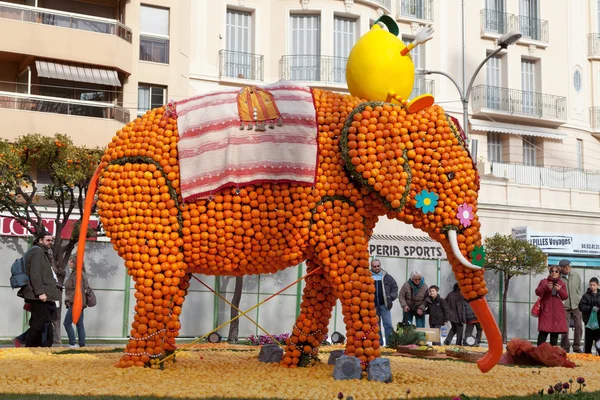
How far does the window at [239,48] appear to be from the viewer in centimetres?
2769

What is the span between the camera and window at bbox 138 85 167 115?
26734mm

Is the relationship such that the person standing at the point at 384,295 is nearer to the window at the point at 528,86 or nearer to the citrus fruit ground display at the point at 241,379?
the citrus fruit ground display at the point at 241,379

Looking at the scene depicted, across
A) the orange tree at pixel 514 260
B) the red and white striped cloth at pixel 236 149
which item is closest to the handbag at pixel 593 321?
the orange tree at pixel 514 260

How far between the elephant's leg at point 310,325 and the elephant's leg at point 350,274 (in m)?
0.62

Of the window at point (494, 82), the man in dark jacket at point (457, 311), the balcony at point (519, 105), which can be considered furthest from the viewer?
the window at point (494, 82)

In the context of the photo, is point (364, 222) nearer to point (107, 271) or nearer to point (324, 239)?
point (324, 239)

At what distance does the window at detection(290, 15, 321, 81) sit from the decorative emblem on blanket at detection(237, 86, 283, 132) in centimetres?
1926

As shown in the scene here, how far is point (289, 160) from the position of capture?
9008 mm

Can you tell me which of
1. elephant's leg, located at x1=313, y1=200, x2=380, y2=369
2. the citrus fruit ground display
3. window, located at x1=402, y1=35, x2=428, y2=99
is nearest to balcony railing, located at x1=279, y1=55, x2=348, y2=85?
window, located at x1=402, y1=35, x2=428, y2=99

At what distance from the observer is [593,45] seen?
33438 mm

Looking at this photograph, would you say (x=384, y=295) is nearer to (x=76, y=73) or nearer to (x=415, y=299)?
(x=415, y=299)

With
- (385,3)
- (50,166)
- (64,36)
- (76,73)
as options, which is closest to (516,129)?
(385,3)

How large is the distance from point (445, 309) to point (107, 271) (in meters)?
7.21

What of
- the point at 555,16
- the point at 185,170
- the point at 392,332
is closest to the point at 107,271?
the point at 392,332
